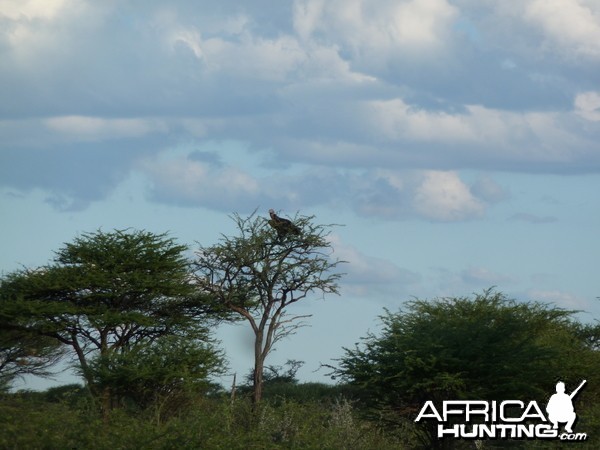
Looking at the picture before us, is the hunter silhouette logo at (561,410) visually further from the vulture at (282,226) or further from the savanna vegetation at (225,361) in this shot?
the vulture at (282,226)

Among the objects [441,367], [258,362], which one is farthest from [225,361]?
[441,367]

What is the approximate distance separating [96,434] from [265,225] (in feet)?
74.1

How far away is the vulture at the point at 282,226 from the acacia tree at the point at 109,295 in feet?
18.6

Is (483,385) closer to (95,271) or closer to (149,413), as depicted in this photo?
(149,413)

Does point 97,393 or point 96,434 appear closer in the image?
point 96,434

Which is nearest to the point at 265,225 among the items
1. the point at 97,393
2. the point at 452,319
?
the point at 97,393

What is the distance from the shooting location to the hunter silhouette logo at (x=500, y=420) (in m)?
20.4

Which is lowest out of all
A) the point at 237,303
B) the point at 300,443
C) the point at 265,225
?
the point at 300,443

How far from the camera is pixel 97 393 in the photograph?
115 ft

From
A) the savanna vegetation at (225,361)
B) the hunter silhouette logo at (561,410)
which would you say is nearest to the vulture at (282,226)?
the savanna vegetation at (225,361)

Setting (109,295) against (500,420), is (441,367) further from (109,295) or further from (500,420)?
(109,295)

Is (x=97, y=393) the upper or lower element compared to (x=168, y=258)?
lower

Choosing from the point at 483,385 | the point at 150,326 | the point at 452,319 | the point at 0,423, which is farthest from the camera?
the point at 150,326

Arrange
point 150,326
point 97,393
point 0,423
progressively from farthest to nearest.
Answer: point 150,326
point 97,393
point 0,423
